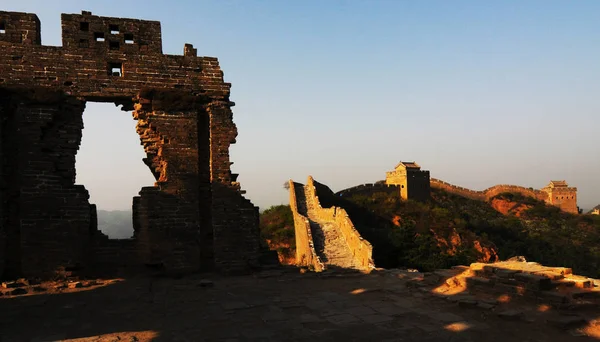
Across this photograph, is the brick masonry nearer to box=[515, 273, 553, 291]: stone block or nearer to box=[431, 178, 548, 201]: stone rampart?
box=[515, 273, 553, 291]: stone block

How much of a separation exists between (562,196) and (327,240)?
154ft

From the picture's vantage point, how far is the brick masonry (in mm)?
8773

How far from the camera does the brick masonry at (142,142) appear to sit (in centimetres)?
877

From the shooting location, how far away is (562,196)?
187 ft

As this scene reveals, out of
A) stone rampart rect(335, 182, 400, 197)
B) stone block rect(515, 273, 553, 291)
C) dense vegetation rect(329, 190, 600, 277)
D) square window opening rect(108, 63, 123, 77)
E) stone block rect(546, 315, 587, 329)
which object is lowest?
dense vegetation rect(329, 190, 600, 277)

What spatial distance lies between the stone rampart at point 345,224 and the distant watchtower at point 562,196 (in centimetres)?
3762

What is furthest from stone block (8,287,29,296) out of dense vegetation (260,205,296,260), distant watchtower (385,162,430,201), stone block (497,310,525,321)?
distant watchtower (385,162,430,201)

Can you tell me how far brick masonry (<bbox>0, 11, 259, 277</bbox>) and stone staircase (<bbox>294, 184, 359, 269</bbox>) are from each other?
9616 mm

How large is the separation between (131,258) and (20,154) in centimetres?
297

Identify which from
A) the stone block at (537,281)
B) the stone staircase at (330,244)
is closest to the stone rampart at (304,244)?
the stone staircase at (330,244)

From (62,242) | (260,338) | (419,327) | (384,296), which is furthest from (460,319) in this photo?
(62,242)

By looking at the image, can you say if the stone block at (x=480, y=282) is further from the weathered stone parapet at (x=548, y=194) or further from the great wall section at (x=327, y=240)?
the weathered stone parapet at (x=548, y=194)

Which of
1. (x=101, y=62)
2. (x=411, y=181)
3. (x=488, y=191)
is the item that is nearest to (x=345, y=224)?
(x=101, y=62)

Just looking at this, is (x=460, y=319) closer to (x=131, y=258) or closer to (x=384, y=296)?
(x=384, y=296)
